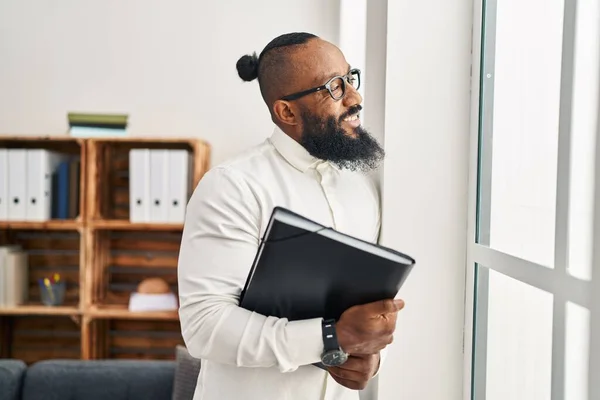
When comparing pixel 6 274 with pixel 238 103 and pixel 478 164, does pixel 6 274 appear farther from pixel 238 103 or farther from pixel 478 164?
pixel 478 164

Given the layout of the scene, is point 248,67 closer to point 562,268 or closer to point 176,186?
point 562,268

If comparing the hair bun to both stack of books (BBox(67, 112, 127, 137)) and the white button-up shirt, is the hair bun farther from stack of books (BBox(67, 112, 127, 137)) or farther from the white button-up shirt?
stack of books (BBox(67, 112, 127, 137))

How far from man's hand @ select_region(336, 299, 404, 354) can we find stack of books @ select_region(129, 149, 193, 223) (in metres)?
1.91

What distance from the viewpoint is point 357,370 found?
1068 mm

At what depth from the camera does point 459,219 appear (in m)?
1.30

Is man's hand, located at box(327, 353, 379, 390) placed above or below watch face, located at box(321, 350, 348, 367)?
below

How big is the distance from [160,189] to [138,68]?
2.22 ft

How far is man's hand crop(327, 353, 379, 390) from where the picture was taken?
1.07 metres

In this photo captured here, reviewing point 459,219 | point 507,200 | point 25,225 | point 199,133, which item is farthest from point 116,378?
point 507,200

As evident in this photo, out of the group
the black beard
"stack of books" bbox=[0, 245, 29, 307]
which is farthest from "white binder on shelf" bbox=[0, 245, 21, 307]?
the black beard

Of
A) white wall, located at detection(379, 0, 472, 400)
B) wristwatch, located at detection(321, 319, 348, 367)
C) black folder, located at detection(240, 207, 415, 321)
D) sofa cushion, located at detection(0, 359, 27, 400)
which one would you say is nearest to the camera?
black folder, located at detection(240, 207, 415, 321)

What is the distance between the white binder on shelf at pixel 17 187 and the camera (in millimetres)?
2807

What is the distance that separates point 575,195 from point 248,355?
55 centimetres

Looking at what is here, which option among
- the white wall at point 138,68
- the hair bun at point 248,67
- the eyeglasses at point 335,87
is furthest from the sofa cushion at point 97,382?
the eyeglasses at point 335,87
